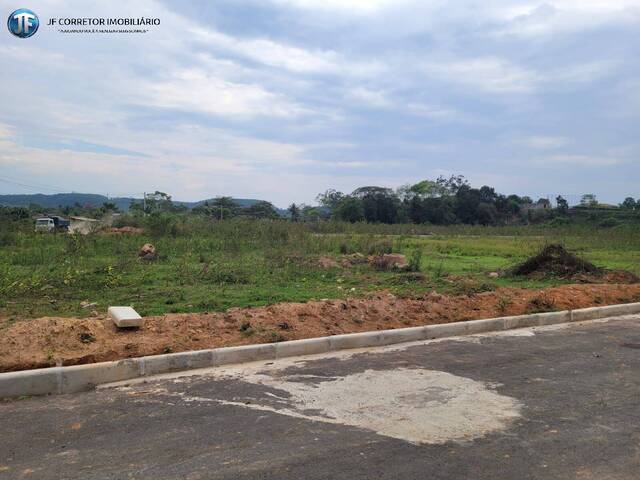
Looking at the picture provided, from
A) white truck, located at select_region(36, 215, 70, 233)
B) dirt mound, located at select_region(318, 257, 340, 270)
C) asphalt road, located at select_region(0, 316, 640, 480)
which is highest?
white truck, located at select_region(36, 215, 70, 233)

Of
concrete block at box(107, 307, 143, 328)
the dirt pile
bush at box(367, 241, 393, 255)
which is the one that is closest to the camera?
concrete block at box(107, 307, 143, 328)

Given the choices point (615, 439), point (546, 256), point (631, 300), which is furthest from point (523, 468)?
point (546, 256)

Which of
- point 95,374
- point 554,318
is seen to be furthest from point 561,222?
point 95,374

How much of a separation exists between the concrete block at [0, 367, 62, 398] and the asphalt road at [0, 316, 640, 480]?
148mm

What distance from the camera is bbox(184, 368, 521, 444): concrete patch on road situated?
460cm

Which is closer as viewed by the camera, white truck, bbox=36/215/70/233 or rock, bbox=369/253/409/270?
rock, bbox=369/253/409/270

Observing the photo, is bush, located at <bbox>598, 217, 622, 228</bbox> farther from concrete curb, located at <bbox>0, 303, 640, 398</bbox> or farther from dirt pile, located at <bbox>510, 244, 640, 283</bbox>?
concrete curb, located at <bbox>0, 303, 640, 398</bbox>

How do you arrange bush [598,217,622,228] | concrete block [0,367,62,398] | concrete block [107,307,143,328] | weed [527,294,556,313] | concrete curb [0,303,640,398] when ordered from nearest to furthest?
concrete block [0,367,62,398], concrete curb [0,303,640,398], concrete block [107,307,143,328], weed [527,294,556,313], bush [598,217,622,228]

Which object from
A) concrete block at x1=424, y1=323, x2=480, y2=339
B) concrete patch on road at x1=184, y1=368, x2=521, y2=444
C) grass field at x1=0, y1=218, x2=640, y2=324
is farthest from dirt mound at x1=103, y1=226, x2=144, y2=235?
concrete patch on road at x1=184, y1=368, x2=521, y2=444

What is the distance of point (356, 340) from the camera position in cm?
757

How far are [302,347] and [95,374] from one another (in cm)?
249

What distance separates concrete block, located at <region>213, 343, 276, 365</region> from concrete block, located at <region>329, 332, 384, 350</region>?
919 mm

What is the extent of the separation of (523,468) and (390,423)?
1152mm

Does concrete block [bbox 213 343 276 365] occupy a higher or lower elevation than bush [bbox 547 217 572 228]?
lower
